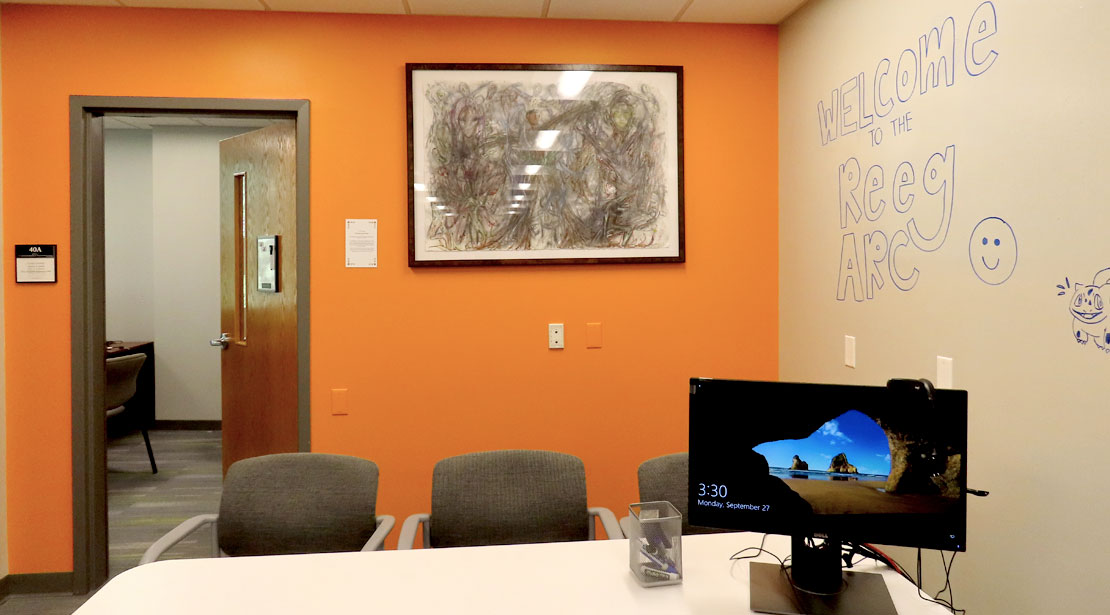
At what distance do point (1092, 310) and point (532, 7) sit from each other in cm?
240

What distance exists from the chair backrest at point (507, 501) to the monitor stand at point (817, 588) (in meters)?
0.75

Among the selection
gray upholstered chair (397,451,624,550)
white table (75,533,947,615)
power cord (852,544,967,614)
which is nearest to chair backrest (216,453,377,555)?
gray upholstered chair (397,451,624,550)

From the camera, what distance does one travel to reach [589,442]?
10.5 ft

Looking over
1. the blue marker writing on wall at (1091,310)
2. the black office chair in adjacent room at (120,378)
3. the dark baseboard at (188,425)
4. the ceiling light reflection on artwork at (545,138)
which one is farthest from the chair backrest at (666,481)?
the dark baseboard at (188,425)

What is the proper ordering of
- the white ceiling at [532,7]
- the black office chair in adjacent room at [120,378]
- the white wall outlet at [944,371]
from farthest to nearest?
the black office chair in adjacent room at [120,378], the white ceiling at [532,7], the white wall outlet at [944,371]

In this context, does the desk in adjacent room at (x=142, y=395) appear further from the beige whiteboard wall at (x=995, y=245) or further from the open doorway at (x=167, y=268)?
the beige whiteboard wall at (x=995, y=245)

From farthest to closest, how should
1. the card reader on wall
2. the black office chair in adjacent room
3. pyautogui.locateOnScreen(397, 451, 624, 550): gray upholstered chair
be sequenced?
the black office chair in adjacent room, the card reader on wall, pyautogui.locateOnScreen(397, 451, 624, 550): gray upholstered chair

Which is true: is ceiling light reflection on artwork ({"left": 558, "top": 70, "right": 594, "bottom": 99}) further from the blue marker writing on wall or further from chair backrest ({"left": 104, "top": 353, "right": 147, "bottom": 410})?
chair backrest ({"left": 104, "top": 353, "right": 147, "bottom": 410})

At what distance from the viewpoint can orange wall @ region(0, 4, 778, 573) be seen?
2.96 meters

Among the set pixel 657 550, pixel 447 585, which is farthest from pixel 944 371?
pixel 447 585

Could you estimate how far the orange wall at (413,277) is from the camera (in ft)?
9.70

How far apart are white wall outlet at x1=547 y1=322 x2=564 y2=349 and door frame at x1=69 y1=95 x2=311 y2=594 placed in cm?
112

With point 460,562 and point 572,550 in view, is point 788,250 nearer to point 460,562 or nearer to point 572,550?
point 572,550

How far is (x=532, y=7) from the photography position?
2988 millimetres
